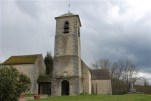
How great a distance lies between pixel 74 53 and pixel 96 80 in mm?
15733

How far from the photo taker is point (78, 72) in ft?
110

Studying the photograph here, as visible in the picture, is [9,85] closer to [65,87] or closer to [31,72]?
[31,72]

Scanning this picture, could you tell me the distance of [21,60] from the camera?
37.3m

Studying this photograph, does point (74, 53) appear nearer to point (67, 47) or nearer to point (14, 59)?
point (67, 47)

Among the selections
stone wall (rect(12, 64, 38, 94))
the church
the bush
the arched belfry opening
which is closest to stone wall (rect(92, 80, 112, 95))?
the church

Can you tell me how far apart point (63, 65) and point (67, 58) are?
120cm

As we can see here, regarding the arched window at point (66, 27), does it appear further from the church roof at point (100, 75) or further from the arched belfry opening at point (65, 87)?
the church roof at point (100, 75)

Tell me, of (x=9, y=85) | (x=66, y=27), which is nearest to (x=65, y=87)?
(x=66, y=27)

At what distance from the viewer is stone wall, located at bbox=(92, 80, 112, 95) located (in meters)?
46.5

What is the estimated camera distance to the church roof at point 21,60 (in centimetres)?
3653

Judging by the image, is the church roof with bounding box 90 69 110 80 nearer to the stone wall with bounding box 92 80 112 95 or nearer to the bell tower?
the stone wall with bounding box 92 80 112 95

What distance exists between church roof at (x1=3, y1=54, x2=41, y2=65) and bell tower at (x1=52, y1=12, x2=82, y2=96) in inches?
181

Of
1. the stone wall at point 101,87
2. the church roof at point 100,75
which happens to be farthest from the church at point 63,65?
the church roof at point 100,75

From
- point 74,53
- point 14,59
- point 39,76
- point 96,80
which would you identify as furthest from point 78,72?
point 96,80
